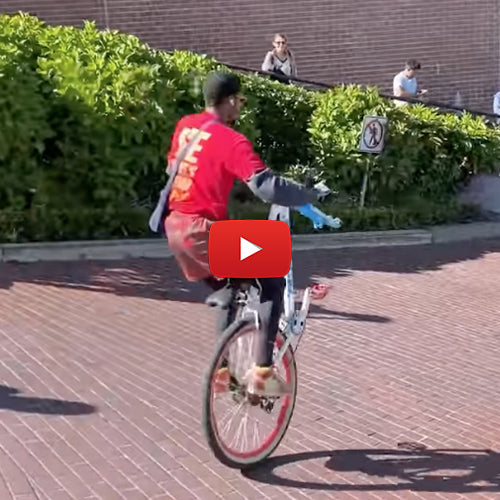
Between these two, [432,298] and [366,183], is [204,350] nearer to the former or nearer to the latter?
[432,298]

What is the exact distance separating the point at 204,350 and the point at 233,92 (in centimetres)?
266

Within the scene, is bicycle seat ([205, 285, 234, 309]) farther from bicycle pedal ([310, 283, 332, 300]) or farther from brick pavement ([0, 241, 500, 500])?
brick pavement ([0, 241, 500, 500])

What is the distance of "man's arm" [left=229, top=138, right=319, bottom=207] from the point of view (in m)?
4.21

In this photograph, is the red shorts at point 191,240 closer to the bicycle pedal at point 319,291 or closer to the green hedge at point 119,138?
the bicycle pedal at point 319,291

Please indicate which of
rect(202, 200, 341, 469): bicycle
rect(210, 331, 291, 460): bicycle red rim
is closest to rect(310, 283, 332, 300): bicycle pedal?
rect(202, 200, 341, 469): bicycle

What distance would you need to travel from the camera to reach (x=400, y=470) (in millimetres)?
4746

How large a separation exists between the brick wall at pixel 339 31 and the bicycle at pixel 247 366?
11.1m

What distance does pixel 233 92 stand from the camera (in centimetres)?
448

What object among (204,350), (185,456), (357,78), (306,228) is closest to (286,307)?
(185,456)

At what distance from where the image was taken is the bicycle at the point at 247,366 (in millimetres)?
4434

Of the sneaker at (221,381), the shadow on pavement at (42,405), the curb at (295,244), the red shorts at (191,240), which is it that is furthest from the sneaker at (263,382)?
the curb at (295,244)

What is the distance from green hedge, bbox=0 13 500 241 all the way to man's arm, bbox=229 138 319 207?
5.52 meters

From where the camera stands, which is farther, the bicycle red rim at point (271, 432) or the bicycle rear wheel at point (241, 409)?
the bicycle red rim at point (271, 432)

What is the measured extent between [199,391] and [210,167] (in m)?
1.88
